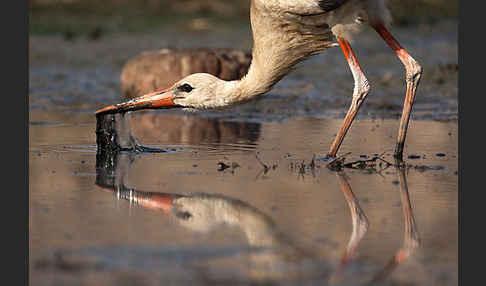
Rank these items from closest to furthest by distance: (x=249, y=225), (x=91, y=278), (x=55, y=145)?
(x=91, y=278) < (x=249, y=225) < (x=55, y=145)

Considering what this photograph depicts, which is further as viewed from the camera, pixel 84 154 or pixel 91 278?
pixel 84 154

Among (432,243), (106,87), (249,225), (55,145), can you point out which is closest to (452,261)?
(432,243)

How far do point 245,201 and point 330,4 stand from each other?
2.26 metres

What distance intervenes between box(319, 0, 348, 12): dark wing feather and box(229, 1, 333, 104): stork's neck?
275 mm

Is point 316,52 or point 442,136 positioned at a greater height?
point 316,52

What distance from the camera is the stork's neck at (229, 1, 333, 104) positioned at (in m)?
7.64

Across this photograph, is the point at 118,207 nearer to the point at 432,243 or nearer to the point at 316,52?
the point at 432,243

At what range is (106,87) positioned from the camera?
555 inches

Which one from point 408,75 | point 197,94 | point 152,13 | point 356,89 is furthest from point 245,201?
point 152,13

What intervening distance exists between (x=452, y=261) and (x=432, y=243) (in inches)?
14.2

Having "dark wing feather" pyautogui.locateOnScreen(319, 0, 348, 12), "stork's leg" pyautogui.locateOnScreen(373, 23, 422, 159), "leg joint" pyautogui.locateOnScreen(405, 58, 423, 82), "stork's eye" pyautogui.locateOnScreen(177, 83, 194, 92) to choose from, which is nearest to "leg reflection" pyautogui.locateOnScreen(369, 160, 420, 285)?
"stork's leg" pyautogui.locateOnScreen(373, 23, 422, 159)

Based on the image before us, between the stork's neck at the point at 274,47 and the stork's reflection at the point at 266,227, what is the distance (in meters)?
1.13

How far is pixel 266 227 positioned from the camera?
5.39m

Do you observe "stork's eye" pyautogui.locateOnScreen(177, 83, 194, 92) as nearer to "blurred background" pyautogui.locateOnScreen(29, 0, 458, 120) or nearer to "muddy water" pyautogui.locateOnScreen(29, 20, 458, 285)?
"muddy water" pyautogui.locateOnScreen(29, 20, 458, 285)
